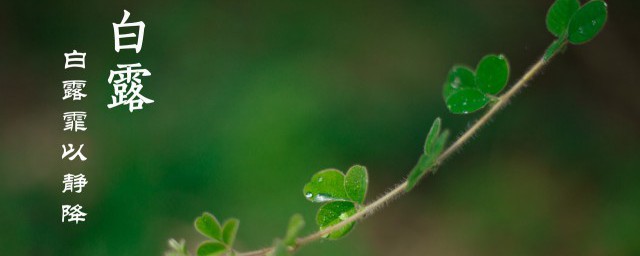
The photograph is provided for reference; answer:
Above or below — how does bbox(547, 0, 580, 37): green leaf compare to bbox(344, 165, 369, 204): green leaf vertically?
above

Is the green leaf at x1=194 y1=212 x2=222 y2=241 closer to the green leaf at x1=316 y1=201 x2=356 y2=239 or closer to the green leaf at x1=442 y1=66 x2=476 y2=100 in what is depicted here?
the green leaf at x1=316 y1=201 x2=356 y2=239

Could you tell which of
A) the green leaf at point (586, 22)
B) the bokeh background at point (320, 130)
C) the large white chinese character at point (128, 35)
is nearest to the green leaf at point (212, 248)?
the green leaf at point (586, 22)

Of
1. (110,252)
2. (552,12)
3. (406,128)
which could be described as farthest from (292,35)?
(552,12)

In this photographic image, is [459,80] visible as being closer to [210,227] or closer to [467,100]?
[467,100]

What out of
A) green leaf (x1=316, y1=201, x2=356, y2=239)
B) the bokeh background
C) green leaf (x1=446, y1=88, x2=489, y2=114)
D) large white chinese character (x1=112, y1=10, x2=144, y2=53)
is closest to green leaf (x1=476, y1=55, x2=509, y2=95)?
green leaf (x1=446, y1=88, x2=489, y2=114)

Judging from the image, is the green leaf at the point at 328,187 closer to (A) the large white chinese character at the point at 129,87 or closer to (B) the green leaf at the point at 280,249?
(B) the green leaf at the point at 280,249

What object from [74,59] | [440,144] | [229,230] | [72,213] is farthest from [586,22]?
[74,59]
